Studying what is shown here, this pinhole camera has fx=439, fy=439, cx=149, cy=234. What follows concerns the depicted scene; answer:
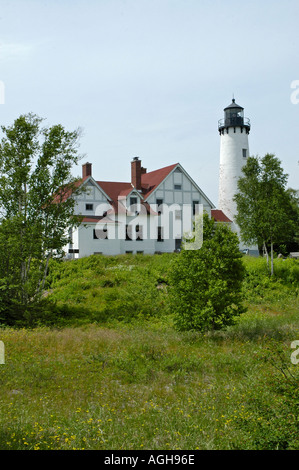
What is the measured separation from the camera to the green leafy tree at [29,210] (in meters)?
19.6

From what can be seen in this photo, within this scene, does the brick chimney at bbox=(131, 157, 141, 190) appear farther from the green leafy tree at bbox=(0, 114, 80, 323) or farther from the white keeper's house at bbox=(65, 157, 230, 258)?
the green leafy tree at bbox=(0, 114, 80, 323)

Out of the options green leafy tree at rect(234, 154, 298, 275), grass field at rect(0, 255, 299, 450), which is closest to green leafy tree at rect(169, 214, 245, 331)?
grass field at rect(0, 255, 299, 450)

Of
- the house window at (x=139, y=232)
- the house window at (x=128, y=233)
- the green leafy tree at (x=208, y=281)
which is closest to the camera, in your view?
the green leafy tree at (x=208, y=281)

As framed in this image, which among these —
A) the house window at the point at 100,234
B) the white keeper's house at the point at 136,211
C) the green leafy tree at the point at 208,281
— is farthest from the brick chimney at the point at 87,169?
the green leafy tree at the point at 208,281

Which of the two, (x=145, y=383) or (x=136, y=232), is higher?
(x=136, y=232)

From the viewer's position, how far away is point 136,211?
4247 cm

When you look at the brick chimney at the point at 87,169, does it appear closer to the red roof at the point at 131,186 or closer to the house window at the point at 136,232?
the red roof at the point at 131,186

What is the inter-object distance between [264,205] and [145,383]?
23.6 metres

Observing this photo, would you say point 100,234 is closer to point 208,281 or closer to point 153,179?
point 153,179

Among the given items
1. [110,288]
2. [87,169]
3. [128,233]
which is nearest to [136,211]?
[128,233]

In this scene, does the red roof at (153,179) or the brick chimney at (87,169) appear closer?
the brick chimney at (87,169)

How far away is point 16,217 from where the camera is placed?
20.2 meters

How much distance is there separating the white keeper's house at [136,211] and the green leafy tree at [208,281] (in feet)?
77.4

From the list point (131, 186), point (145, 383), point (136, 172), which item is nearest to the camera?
point (145, 383)
